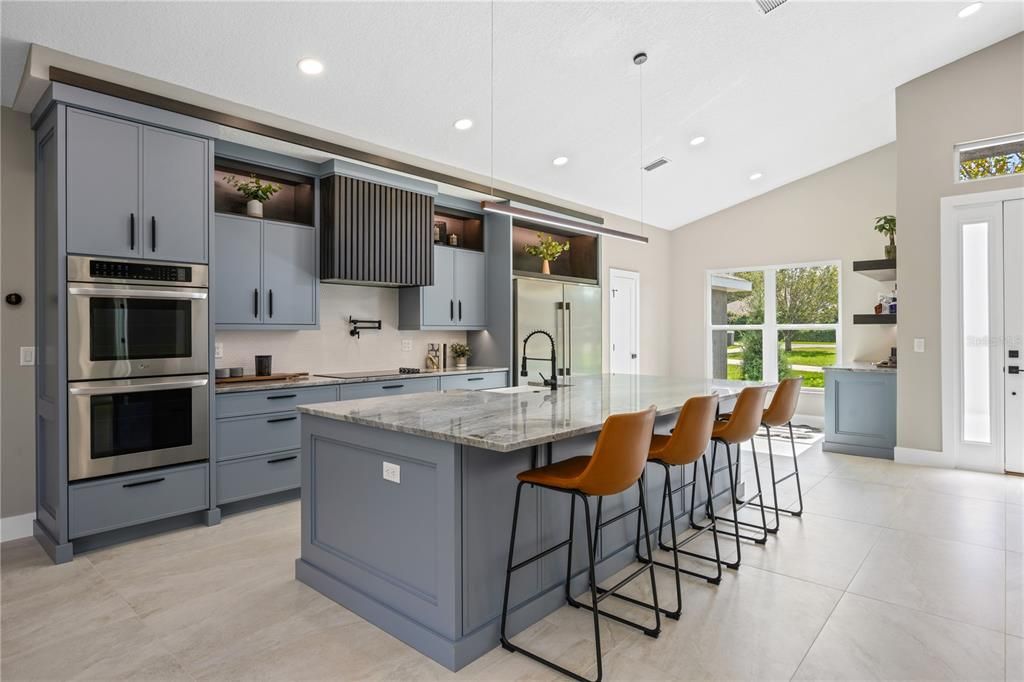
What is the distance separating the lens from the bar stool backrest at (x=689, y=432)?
266 centimetres

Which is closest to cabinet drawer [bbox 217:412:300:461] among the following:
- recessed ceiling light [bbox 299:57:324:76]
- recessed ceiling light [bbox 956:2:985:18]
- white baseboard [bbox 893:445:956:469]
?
recessed ceiling light [bbox 299:57:324:76]

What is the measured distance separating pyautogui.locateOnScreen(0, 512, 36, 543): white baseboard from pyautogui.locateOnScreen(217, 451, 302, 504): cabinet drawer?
42.0 inches

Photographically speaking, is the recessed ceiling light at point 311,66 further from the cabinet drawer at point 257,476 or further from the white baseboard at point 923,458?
the white baseboard at point 923,458

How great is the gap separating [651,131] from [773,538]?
3.68 meters

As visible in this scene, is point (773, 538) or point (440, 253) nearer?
point (773, 538)

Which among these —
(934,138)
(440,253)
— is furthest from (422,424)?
(934,138)

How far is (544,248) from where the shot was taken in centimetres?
639

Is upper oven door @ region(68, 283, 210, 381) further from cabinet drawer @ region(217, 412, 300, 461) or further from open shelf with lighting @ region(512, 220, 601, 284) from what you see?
open shelf with lighting @ region(512, 220, 601, 284)

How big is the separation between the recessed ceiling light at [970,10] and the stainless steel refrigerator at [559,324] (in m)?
3.86

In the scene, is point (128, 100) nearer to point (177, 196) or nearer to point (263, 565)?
point (177, 196)

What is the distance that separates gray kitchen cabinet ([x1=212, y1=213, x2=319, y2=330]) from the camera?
3998mm

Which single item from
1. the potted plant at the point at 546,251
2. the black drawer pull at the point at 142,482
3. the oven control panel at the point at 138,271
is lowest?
the black drawer pull at the point at 142,482

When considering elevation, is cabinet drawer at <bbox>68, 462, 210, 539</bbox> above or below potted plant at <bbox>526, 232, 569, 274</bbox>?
below

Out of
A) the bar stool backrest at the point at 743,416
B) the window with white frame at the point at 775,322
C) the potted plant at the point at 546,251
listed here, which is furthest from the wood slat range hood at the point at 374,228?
the window with white frame at the point at 775,322
